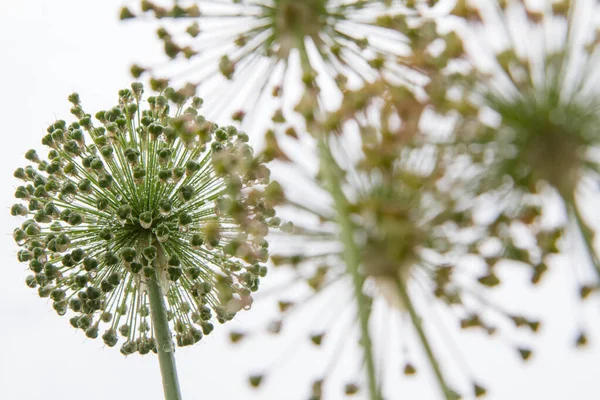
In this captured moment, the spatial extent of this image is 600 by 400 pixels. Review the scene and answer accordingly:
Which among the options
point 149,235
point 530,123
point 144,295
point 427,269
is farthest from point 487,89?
point 144,295

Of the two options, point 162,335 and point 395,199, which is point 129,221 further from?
point 395,199

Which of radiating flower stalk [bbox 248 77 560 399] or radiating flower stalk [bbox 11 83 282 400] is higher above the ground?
radiating flower stalk [bbox 11 83 282 400]

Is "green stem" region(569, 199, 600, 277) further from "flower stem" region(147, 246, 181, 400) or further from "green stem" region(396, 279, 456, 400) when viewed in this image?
"flower stem" region(147, 246, 181, 400)

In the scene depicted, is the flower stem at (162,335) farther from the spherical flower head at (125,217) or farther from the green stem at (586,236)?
the green stem at (586,236)

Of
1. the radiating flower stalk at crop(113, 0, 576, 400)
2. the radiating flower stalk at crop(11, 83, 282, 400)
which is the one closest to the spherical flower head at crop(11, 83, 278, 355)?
the radiating flower stalk at crop(11, 83, 282, 400)

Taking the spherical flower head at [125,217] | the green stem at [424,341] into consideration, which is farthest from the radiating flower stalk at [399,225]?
the spherical flower head at [125,217]

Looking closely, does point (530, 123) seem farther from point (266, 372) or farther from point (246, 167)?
point (266, 372)
